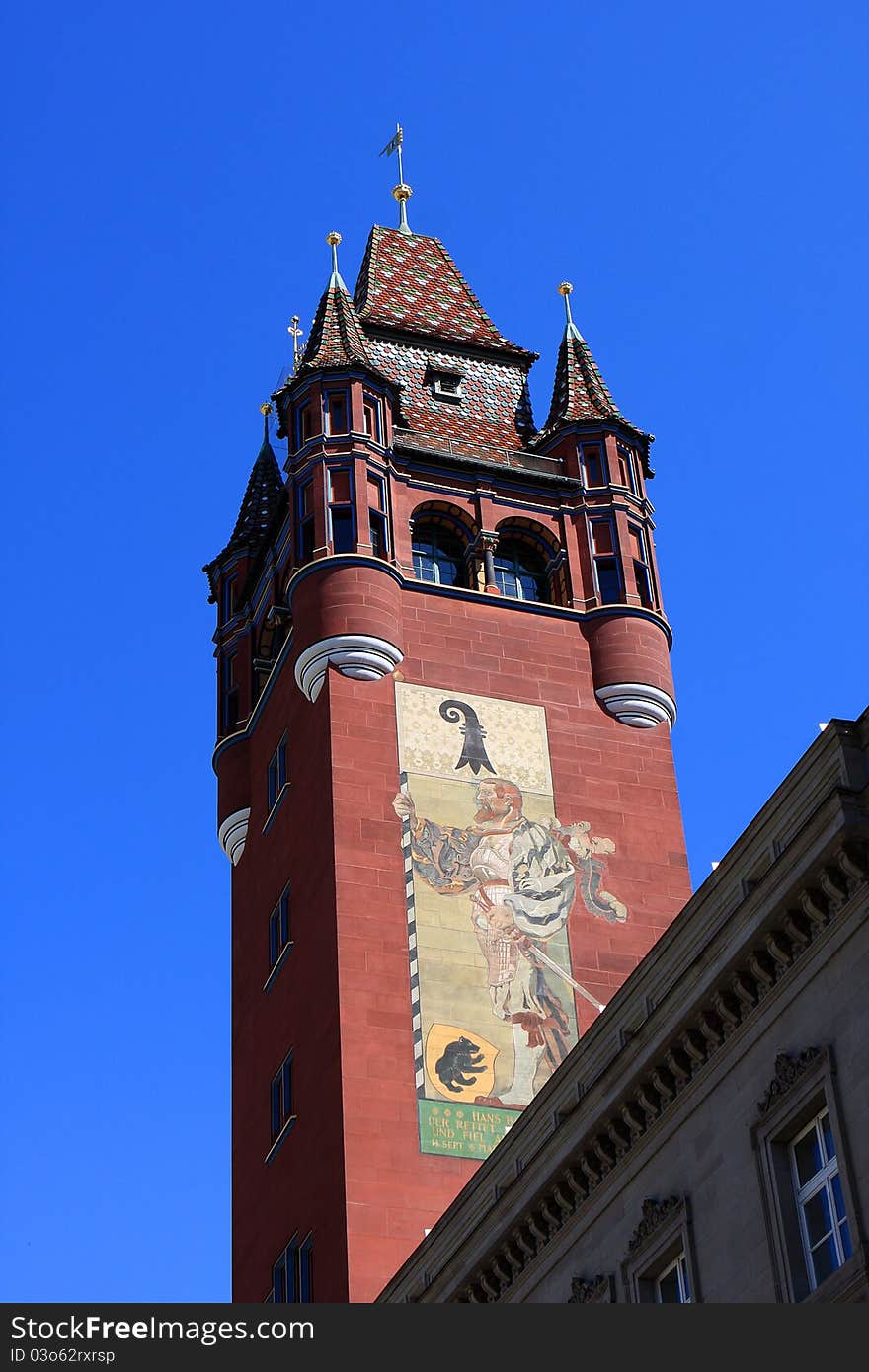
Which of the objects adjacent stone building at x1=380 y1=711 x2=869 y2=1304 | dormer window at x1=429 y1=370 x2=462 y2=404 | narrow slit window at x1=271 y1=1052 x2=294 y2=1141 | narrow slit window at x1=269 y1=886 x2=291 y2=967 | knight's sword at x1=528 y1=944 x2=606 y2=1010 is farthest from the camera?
dormer window at x1=429 y1=370 x2=462 y2=404

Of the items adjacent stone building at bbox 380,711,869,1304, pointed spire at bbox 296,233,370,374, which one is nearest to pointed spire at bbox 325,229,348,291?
pointed spire at bbox 296,233,370,374

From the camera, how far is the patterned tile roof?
75.1 meters

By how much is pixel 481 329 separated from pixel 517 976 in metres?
26.8

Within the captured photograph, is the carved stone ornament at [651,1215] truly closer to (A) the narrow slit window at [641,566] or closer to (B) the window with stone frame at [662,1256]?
(B) the window with stone frame at [662,1256]

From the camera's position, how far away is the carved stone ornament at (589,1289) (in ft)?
117

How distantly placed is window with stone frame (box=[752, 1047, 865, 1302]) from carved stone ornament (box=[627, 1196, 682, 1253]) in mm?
2327

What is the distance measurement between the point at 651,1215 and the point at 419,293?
1861 inches

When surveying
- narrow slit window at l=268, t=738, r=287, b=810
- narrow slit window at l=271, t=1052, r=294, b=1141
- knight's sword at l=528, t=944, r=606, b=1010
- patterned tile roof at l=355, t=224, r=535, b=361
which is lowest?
narrow slit window at l=271, t=1052, r=294, b=1141

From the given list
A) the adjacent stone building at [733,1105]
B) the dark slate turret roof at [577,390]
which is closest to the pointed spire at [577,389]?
the dark slate turret roof at [577,390]

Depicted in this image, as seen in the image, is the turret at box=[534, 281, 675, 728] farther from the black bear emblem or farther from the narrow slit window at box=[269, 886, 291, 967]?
the black bear emblem

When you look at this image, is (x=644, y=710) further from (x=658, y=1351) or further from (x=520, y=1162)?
(x=658, y=1351)

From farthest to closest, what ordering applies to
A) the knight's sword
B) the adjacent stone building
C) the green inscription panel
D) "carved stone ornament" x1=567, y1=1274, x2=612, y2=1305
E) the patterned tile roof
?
the patterned tile roof, the knight's sword, the green inscription panel, "carved stone ornament" x1=567, y1=1274, x2=612, y2=1305, the adjacent stone building

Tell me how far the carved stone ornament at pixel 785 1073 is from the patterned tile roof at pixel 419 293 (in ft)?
147

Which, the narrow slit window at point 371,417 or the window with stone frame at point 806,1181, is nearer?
the window with stone frame at point 806,1181
